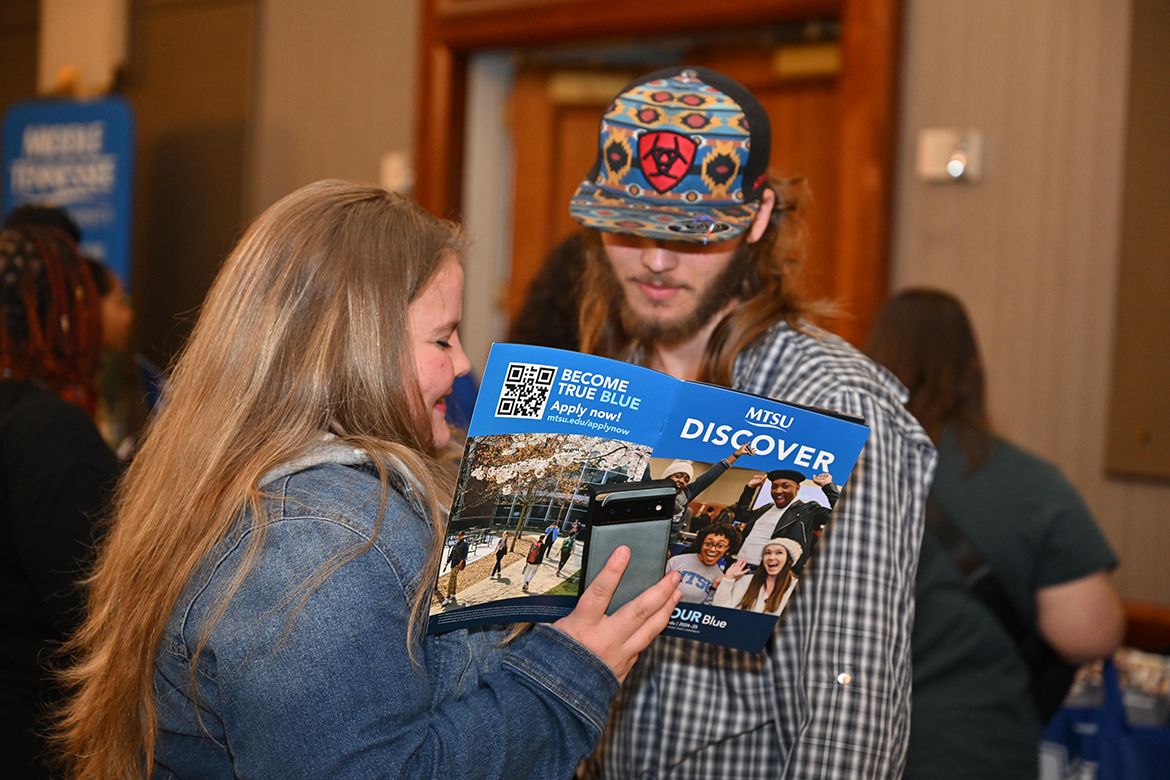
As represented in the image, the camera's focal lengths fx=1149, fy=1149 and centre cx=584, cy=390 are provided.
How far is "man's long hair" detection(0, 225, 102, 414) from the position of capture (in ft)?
6.21

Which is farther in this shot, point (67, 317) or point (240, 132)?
point (240, 132)

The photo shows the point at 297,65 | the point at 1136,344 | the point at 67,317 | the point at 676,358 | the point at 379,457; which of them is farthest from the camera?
the point at 297,65

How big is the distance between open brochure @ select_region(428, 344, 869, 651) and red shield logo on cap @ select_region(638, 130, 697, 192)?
473 millimetres

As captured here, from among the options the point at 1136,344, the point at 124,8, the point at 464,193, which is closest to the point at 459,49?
the point at 464,193

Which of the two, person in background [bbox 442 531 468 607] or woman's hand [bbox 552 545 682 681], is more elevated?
person in background [bbox 442 531 468 607]

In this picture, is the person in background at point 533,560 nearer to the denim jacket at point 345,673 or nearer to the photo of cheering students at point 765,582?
the denim jacket at point 345,673

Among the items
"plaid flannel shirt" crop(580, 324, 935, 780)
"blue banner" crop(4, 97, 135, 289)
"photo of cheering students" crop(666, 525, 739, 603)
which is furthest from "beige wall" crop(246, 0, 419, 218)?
"photo of cheering students" crop(666, 525, 739, 603)

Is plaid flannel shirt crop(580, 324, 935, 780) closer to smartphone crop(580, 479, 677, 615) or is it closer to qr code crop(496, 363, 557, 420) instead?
smartphone crop(580, 479, 677, 615)

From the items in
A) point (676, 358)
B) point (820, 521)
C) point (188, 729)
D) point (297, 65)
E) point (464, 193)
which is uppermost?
point (297, 65)

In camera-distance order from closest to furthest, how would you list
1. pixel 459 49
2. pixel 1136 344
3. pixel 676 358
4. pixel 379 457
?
pixel 379 457 < pixel 676 358 < pixel 1136 344 < pixel 459 49

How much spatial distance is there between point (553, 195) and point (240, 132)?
1.49 metres

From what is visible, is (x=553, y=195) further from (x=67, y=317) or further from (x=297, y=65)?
(x=67, y=317)

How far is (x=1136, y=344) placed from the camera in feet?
10.2

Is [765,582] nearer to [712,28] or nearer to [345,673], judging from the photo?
[345,673]
